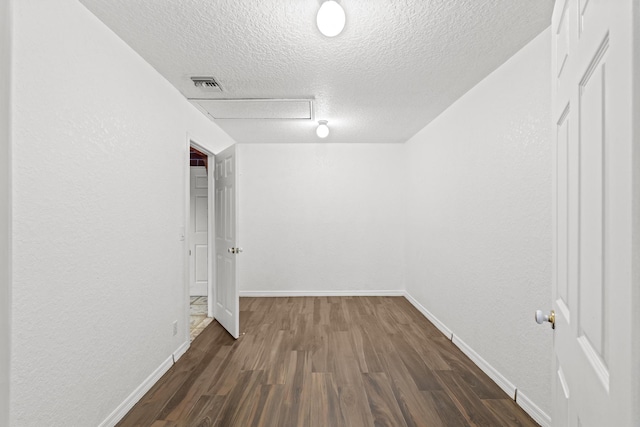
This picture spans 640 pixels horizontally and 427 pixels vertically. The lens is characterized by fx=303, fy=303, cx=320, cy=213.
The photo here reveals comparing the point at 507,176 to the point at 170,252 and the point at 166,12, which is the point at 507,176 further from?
the point at 170,252

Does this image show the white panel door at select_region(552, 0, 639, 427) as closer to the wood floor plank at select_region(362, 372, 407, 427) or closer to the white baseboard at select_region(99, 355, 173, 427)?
the wood floor plank at select_region(362, 372, 407, 427)

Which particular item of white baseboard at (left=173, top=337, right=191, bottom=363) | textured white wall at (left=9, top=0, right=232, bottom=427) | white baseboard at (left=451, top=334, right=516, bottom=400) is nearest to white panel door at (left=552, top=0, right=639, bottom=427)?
white baseboard at (left=451, top=334, right=516, bottom=400)

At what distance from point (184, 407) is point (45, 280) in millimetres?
1234

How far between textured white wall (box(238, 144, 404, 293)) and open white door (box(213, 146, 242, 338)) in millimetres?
1040

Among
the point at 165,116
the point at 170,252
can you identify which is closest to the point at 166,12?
the point at 165,116

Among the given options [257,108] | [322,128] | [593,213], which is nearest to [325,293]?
[322,128]

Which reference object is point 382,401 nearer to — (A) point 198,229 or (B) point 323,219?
(B) point 323,219

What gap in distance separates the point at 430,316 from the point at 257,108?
3167 mm

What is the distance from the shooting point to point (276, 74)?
246cm

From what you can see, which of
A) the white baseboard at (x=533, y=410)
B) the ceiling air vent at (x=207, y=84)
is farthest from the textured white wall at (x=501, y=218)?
the ceiling air vent at (x=207, y=84)

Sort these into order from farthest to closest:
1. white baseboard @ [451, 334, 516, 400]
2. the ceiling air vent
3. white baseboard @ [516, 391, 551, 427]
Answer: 1. the ceiling air vent
2. white baseboard @ [451, 334, 516, 400]
3. white baseboard @ [516, 391, 551, 427]

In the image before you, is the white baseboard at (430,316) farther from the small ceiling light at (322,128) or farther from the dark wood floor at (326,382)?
the small ceiling light at (322,128)

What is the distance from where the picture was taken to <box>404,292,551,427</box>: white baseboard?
1877 millimetres

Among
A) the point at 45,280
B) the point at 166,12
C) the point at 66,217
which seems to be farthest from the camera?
the point at 166,12
